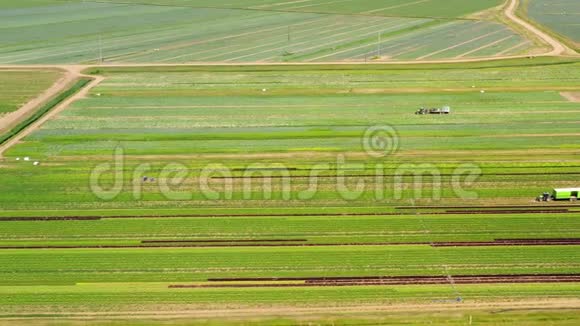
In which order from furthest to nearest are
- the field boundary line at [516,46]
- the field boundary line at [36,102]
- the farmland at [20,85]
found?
→ the field boundary line at [516,46], the farmland at [20,85], the field boundary line at [36,102]

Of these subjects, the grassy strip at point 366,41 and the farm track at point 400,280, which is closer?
the farm track at point 400,280

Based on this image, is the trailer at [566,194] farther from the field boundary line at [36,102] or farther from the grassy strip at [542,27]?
the grassy strip at [542,27]

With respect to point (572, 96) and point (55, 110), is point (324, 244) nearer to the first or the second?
point (55, 110)

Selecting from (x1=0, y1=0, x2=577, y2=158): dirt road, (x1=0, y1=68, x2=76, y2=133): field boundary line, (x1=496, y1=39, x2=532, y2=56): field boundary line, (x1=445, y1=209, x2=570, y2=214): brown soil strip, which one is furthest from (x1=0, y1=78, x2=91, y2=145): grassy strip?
(x1=496, y1=39, x2=532, y2=56): field boundary line

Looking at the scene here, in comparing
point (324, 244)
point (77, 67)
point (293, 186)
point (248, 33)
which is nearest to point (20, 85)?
point (77, 67)

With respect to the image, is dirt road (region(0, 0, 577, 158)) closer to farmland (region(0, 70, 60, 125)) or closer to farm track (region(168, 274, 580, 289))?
farmland (region(0, 70, 60, 125))

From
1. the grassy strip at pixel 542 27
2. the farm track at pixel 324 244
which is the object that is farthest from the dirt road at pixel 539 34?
the farm track at pixel 324 244
